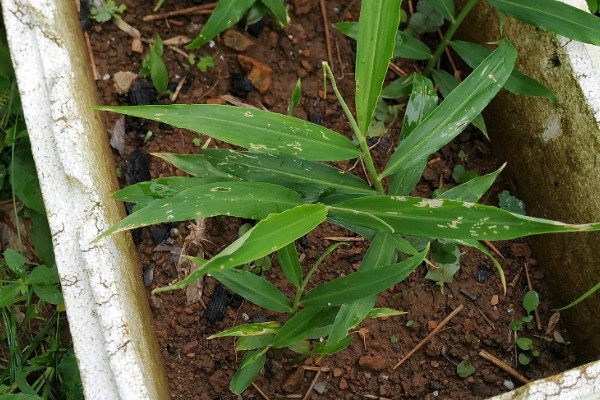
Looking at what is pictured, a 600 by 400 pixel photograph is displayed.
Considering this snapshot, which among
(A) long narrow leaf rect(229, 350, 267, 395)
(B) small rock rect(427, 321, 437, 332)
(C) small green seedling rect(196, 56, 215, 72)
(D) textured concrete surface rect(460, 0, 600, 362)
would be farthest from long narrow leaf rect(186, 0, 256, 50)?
(B) small rock rect(427, 321, 437, 332)

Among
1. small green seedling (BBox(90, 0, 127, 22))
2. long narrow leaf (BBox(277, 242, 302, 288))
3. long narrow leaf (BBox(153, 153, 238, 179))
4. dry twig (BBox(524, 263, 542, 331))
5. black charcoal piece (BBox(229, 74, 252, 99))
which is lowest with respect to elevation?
dry twig (BBox(524, 263, 542, 331))

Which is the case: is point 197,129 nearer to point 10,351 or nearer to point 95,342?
point 95,342

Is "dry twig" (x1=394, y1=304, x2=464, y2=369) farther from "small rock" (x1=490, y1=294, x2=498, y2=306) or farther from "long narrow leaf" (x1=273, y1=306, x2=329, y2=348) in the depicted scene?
"long narrow leaf" (x1=273, y1=306, x2=329, y2=348)

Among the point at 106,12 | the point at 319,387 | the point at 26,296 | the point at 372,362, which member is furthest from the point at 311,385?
the point at 106,12

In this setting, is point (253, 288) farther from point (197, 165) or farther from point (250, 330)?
point (197, 165)

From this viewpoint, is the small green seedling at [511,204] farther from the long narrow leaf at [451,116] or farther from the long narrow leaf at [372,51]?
the long narrow leaf at [372,51]

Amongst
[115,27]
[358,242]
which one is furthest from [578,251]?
[115,27]

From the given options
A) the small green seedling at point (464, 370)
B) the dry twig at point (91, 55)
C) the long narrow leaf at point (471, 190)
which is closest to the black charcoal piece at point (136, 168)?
the dry twig at point (91, 55)
